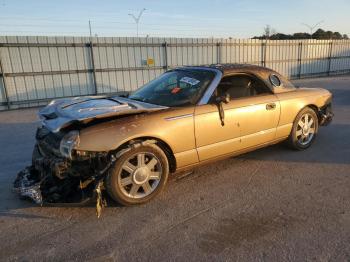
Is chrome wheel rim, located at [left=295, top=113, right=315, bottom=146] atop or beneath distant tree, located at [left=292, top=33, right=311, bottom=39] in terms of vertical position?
beneath

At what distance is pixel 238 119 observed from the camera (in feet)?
13.3

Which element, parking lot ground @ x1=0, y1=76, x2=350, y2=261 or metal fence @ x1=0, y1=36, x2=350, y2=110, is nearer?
parking lot ground @ x1=0, y1=76, x2=350, y2=261

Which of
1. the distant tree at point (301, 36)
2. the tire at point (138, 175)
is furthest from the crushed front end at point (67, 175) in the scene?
the distant tree at point (301, 36)

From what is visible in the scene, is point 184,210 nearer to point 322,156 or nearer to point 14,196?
point 14,196

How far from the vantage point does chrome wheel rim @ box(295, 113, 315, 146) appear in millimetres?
5016

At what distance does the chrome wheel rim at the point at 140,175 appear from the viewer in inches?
130

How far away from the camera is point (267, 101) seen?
14.4 ft

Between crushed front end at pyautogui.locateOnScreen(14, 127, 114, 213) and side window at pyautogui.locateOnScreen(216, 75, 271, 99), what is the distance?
1855 mm

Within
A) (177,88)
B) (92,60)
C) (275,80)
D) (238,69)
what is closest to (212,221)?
(177,88)

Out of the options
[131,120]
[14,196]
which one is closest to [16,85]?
[14,196]

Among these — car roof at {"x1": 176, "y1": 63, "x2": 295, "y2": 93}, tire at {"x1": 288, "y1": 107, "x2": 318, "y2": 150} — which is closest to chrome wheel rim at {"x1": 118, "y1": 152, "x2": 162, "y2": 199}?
car roof at {"x1": 176, "y1": 63, "x2": 295, "y2": 93}

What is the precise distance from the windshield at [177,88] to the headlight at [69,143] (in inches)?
47.6

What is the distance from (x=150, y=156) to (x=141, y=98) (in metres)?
1.11

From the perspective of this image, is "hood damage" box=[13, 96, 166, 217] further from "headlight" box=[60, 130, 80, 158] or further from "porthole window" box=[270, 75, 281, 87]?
"porthole window" box=[270, 75, 281, 87]
